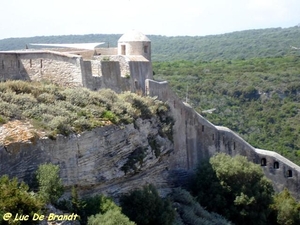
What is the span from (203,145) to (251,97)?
3142cm

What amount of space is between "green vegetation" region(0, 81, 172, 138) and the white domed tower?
12.3 ft

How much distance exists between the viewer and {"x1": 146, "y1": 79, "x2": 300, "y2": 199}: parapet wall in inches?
952

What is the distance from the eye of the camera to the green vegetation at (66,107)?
53.3 ft

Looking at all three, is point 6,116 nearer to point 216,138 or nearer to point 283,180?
point 216,138

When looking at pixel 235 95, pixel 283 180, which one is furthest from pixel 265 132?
pixel 283 180

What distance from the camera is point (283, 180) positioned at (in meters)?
27.3

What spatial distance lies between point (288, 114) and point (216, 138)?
2727cm

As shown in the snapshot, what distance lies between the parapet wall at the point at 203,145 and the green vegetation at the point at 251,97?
1420 centimetres

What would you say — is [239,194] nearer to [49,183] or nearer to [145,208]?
[145,208]

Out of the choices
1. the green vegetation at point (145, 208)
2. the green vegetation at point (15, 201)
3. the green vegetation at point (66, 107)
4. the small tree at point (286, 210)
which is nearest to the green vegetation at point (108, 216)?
the green vegetation at point (145, 208)

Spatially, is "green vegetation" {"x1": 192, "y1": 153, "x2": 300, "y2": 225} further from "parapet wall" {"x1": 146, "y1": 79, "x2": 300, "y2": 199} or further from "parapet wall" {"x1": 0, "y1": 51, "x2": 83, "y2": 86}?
"parapet wall" {"x1": 0, "y1": 51, "x2": 83, "y2": 86}

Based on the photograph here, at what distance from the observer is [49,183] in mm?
14500

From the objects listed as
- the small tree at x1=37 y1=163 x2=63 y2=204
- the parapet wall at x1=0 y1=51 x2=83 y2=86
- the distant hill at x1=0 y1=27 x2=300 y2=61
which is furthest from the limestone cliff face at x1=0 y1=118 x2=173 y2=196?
the distant hill at x1=0 y1=27 x2=300 y2=61

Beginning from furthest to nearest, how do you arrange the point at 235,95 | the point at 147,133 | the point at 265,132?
the point at 235,95 → the point at 265,132 → the point at 147,133
